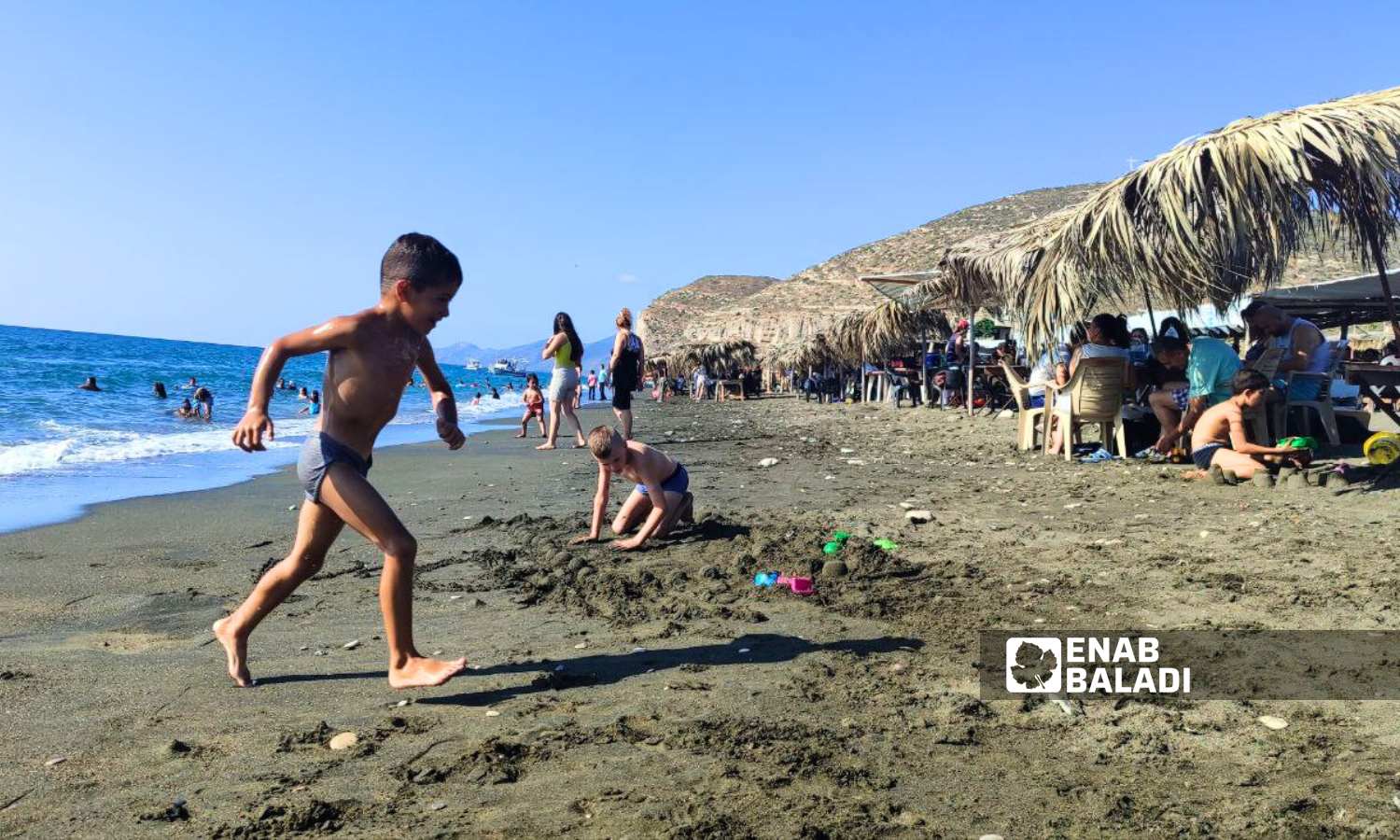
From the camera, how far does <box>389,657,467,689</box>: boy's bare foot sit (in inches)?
124

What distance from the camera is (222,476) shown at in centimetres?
1065

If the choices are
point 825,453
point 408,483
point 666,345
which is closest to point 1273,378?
point 825,453

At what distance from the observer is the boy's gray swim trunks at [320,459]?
316cm

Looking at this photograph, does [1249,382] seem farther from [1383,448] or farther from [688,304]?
[688,304]

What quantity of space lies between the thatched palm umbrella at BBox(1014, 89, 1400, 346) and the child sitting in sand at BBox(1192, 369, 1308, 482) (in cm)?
101

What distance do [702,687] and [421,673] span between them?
93cm

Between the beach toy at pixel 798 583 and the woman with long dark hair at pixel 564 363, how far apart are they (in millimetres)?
6063

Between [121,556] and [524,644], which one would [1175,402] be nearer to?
[524,644]

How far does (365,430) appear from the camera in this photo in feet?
10.6

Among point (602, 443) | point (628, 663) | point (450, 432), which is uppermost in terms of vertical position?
point (450, 432)

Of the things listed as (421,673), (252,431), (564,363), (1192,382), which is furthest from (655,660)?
(564,363)

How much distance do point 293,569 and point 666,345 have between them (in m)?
57.8

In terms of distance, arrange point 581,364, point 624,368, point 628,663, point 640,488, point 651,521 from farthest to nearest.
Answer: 1. point 624,368
2. point 581,364
3. point 640,488
4. point 651,521
5. point 628,663

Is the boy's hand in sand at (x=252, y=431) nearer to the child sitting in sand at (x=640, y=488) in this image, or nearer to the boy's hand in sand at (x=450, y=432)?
the boy's hand in sand at (x=450, y=432)
